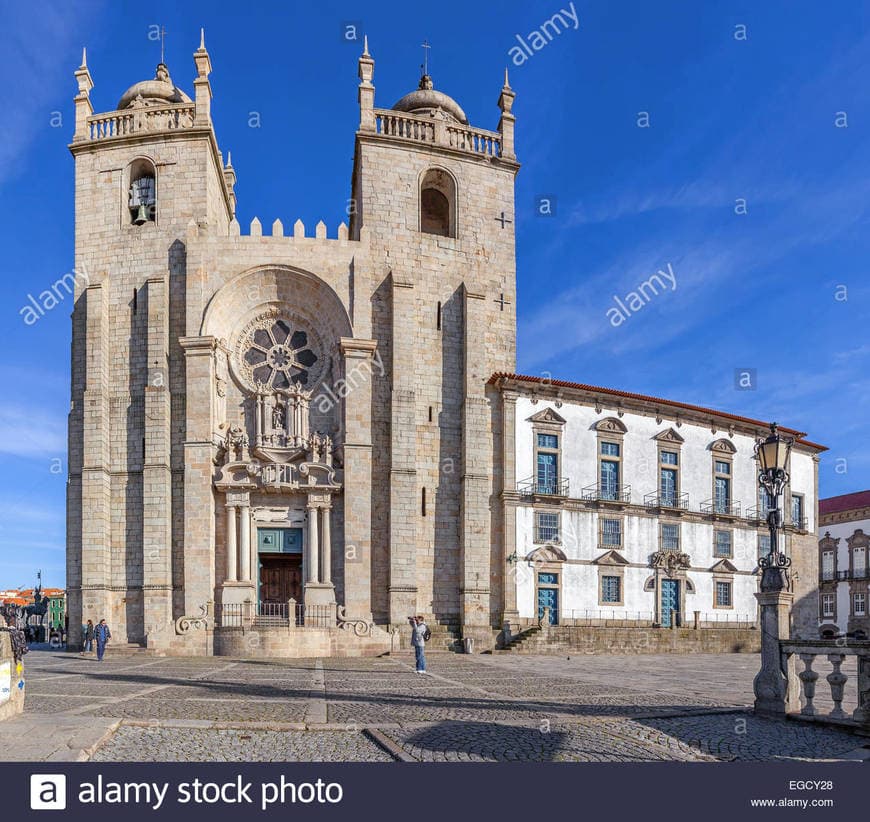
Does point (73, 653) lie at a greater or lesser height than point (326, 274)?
lesser

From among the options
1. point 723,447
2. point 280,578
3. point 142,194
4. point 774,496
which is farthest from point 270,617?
point 723,447

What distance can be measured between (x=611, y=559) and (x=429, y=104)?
20.8 metres

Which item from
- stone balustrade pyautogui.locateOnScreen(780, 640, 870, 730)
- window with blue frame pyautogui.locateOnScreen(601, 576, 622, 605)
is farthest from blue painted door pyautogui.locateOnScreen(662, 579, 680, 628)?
stone balustrade pyautogui.locateOnScreen(780, 640, 870, 730)

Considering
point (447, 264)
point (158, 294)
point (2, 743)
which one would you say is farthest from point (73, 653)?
point (2, 743)

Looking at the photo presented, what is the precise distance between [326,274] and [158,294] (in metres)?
6.06

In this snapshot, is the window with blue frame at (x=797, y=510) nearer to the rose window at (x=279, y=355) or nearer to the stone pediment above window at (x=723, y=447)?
the stone pediment above window at (x=723, y=447)

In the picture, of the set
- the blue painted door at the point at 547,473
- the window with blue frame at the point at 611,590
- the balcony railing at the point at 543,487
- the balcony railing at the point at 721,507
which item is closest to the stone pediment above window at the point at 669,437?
the balcony railing at the point at 721,507

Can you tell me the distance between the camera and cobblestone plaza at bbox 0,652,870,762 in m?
9.28

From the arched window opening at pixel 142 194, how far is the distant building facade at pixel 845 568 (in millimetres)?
49700

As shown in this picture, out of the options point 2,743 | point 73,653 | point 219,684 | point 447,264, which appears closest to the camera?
point 2,743

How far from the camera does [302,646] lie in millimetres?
26312

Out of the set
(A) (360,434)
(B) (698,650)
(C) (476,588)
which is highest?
(A) (360,434)

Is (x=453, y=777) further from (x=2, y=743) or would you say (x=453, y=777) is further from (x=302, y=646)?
(x=302, y=646)

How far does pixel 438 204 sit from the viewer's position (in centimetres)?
3744
